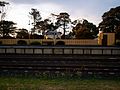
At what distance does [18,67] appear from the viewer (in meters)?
17.5

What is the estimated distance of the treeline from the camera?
78.2 meters

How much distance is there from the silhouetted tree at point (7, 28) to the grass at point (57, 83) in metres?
69.3

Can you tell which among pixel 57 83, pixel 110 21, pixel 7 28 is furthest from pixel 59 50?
pixel 7 28

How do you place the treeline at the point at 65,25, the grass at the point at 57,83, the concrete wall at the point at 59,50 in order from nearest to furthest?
the grass at the point at 57,83 → the concrete wall at the point at 59,50 → the treeline at the point at 65,25

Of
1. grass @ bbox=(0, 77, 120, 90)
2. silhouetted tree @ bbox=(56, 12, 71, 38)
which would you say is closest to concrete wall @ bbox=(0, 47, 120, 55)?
grass @ bbox=(0, 77, 120, 90)

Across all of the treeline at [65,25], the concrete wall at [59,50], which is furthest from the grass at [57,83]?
the treeline at [65,25]

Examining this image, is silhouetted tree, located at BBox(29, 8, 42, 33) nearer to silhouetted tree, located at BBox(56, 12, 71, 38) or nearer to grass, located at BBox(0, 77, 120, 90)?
silhouetted tree, located at BBox(56, 12, 71, 38)

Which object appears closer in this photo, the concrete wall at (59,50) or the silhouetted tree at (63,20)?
the concrete wall at (59,50)

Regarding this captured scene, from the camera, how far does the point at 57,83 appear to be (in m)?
13.7

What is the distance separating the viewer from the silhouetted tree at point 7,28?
275ft

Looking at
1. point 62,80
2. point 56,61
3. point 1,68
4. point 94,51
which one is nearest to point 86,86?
point 62,80

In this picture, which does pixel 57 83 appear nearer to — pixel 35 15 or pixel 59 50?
pixel 59 50

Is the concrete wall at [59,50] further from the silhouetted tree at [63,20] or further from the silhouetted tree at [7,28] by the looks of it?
the silhouetted tree at [63,20]

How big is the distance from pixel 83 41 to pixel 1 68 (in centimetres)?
4649
